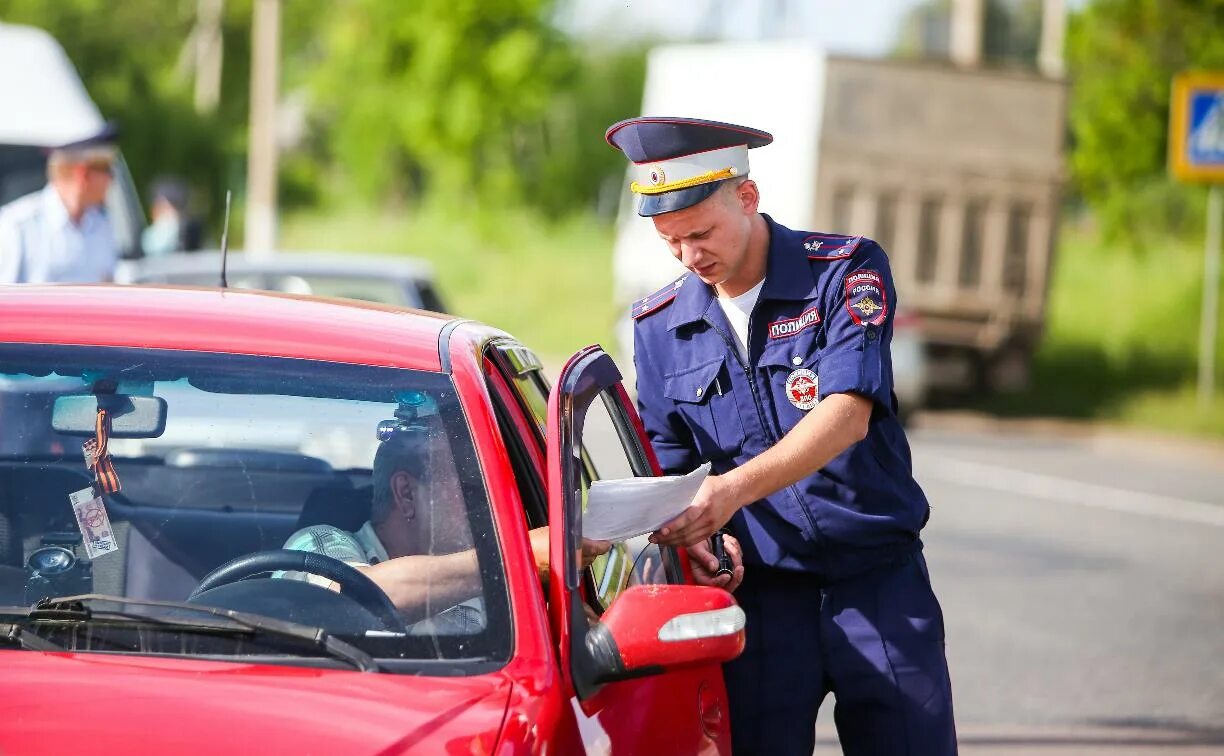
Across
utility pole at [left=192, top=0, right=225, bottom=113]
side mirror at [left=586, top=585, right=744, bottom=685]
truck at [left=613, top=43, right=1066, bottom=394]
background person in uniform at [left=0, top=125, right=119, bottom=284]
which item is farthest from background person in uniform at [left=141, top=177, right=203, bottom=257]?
utility pole at [left=192, top=0, right=225, bottom=113]

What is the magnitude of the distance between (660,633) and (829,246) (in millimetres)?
1197

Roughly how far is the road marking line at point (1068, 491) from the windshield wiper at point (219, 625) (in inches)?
394

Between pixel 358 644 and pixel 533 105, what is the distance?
107 feet

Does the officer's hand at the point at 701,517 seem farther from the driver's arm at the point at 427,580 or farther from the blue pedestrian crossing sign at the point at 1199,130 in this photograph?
the blue pedestrian crossing sign at the point at 1199,130

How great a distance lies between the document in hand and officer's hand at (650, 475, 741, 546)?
0.05 m

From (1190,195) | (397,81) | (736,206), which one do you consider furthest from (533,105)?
(736,206)

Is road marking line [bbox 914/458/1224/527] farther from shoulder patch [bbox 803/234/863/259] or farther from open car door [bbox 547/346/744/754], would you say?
open car door [bbox 547/346/744/754]

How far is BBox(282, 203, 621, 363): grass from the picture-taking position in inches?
1077

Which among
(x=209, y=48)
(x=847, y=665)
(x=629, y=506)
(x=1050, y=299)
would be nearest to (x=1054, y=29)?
(x=1050, y=299)

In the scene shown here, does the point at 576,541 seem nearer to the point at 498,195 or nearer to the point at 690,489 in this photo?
the point at 690,489

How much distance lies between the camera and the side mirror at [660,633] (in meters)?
2.85

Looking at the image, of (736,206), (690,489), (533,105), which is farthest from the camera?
(533,105)

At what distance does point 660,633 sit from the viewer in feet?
9.41

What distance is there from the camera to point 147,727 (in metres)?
2.56
